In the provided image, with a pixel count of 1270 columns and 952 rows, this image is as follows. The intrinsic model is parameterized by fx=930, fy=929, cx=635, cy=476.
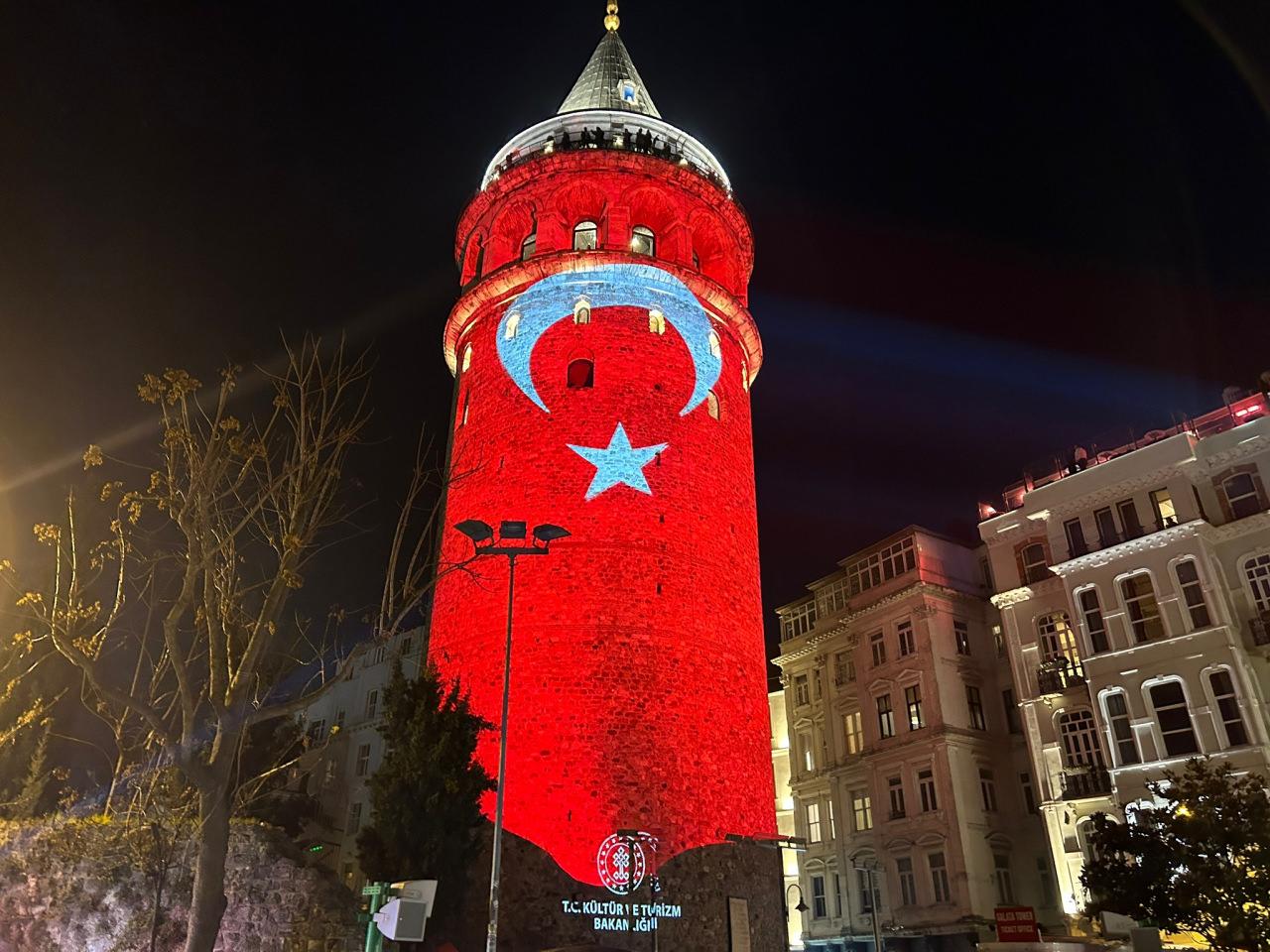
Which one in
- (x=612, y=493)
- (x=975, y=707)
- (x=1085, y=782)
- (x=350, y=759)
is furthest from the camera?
(x=350, y=759)

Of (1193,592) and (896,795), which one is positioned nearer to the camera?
(1193,592)

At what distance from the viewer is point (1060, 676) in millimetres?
28531

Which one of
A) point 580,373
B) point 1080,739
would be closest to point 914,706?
point 1080,739

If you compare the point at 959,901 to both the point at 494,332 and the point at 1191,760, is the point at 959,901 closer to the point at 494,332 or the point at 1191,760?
the point at 1191,760

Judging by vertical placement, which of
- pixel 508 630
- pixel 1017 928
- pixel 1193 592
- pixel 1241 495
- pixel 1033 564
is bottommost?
pixel 1017 928

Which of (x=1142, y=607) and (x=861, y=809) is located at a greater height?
(x=1142, y=607)

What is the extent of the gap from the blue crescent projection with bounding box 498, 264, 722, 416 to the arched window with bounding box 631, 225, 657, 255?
1.51 m

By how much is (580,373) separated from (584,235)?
4.67 m

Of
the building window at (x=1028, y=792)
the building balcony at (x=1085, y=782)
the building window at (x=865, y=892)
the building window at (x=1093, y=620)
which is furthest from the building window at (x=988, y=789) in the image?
the building window at (x=1093, y=620)

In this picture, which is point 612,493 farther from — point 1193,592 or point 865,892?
point 865,892

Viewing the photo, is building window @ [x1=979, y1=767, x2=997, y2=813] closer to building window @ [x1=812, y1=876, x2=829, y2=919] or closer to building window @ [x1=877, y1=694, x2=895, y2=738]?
building window @ [x1=877, y1=694, x2=895, y2=738]

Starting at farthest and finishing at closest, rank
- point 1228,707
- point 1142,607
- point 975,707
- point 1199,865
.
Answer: point 975,707, point 1142,607, point 1228,707, point 1199,865

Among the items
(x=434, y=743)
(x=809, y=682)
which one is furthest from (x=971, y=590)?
(x=434, y=743)

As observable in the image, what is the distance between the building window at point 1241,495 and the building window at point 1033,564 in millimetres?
6056
